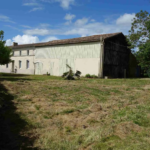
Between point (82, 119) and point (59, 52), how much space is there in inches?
899

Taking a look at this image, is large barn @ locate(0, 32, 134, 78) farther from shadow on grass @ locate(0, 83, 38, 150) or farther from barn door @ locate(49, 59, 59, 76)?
shadow on grass @ locate(0, 83, 38, 150)

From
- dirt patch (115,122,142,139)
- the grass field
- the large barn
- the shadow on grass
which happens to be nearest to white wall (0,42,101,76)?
the large barn

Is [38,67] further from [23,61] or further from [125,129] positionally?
[125,129]

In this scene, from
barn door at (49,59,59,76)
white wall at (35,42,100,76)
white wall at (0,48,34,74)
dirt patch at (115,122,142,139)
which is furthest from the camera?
white wall at (0,48,34,74)

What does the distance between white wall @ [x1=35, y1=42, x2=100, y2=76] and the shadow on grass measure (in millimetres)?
17701

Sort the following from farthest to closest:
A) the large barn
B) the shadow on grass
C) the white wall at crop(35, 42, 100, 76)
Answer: the white wall at crop(35, 42, 100, 76) → the large barn → the shadow on grass

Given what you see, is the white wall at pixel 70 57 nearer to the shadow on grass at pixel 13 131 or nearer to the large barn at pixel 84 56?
the large barn at pixel 84 56

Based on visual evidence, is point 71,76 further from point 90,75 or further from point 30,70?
A: point 30,70

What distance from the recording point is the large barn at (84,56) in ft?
74.8

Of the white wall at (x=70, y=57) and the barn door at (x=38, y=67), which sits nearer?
the white wall at (x=70, y=57)

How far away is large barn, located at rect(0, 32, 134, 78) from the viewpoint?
74.8 feet

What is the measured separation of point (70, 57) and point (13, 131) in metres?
21.8

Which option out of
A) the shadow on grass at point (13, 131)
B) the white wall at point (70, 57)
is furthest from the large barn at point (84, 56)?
the shadow on grass at point (13, 131)

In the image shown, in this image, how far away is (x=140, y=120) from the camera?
5.18 m
